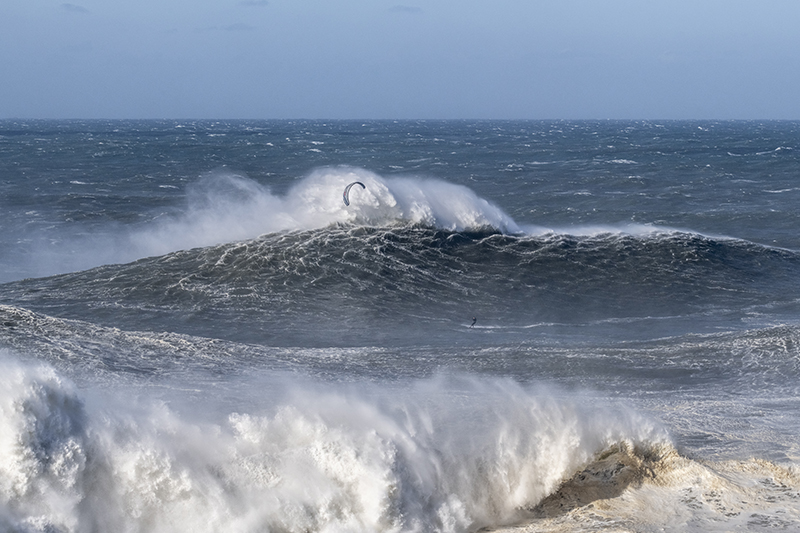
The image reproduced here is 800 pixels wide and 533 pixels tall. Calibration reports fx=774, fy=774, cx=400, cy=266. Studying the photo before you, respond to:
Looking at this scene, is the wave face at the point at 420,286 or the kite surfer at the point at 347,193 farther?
the kite surfer at the point at 347,193

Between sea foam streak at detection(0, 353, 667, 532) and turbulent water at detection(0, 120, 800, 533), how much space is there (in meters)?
0.02

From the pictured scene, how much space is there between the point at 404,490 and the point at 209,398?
357cm

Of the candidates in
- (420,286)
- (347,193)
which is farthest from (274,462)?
(347,193)

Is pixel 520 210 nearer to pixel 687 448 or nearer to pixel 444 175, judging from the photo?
pixel 444 175

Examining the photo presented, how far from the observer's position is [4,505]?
6684 millimetres

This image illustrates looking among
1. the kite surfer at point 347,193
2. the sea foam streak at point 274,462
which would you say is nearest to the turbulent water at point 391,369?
the sea foam streak at point 274,462

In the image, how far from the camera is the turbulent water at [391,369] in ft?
24.0

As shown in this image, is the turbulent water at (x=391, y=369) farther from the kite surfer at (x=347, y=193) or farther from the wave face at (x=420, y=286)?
the kite surfer at (x=347, y=193)

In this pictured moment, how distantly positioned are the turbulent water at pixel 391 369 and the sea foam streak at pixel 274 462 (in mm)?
23

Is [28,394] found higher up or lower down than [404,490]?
higher up

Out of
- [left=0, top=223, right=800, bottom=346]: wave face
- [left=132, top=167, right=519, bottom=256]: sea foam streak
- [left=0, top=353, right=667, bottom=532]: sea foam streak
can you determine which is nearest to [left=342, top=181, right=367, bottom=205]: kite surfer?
[left=132, top=167, right=519, bottom=256]: sea foam streak

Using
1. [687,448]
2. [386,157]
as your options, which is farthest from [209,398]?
[386,157]

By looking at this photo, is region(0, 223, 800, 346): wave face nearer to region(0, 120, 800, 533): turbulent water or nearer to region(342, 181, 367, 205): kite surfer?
region(0, 120, 800, 533): turbulent water

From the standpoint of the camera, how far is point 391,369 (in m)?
11.8
